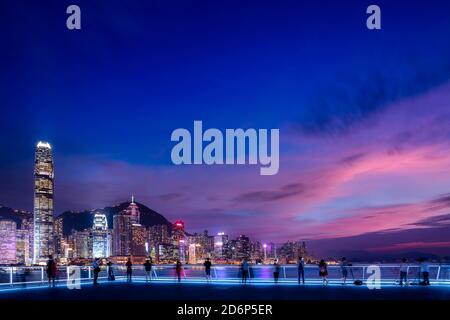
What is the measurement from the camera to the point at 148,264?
1385 inches

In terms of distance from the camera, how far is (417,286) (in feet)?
92.1
